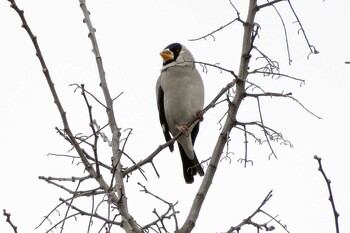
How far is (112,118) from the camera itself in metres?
3.43

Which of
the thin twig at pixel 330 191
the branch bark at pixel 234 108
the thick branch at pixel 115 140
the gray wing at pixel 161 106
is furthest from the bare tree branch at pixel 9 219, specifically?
the gray wing at pixel 161 106

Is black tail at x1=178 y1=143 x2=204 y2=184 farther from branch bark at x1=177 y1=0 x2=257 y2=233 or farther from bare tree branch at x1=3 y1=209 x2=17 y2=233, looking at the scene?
bare tree branch at x1=3 y1=209 x2=17 y2=233

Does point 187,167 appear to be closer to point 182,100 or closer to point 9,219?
point 182,100

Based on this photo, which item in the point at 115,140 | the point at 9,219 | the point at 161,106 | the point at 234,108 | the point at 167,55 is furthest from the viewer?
the point at 167,55

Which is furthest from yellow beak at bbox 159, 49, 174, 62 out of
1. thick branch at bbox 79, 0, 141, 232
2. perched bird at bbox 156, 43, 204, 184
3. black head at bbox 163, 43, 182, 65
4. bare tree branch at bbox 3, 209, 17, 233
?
bare tree branch at bbox 3, 209, 17, 233

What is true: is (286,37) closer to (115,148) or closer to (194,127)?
(115,148)

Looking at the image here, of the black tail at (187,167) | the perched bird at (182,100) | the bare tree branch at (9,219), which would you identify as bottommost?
the bare tree branch at (9,219)

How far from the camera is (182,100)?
18.7ft

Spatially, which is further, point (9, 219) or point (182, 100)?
point (182, 100)

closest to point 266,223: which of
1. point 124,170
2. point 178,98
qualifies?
point 124,170

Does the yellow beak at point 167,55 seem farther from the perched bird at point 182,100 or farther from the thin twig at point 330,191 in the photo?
the thin twig at point 330,191

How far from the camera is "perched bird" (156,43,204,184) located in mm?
5699

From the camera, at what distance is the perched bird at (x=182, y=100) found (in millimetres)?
5699

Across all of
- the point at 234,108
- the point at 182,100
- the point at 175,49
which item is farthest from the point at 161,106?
the point at 234,108
